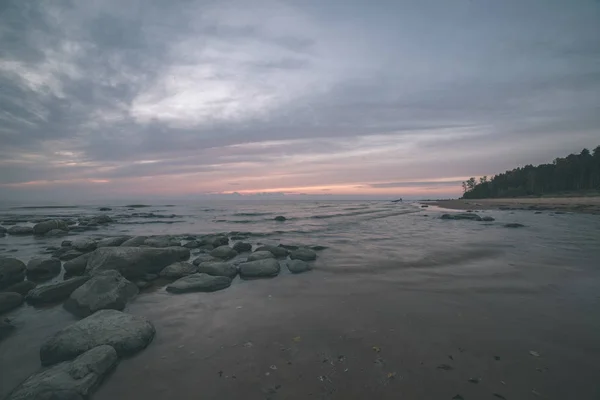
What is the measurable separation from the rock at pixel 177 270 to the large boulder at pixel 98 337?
424 centimetres

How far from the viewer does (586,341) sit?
4.92m

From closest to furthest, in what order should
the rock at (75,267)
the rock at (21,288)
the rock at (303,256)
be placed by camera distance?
the rock at (21,288) < the rock at (75,267) < the rock at (303,256)

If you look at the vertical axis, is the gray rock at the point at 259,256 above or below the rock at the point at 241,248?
above

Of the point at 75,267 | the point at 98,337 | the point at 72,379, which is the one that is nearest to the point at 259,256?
the point at 98,337

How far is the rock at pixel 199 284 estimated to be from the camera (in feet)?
27.5

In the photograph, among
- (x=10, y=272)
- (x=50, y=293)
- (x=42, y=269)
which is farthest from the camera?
(x=42, y=269)

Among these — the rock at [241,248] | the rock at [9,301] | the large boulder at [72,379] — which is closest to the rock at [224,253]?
the rock at [241,248]

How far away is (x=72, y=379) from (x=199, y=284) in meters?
4.62

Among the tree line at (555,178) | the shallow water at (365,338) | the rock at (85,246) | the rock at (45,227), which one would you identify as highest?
the tree line at (555,178)

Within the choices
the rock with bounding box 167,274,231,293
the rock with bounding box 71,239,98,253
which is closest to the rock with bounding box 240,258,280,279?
the rock with bounding box 167,274,231,293

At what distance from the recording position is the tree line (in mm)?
75850

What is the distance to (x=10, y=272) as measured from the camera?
9258 mm

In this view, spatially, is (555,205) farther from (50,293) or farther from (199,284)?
(50,293)

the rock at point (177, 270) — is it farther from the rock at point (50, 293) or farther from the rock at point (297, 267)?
the rock at point (297, 267)
